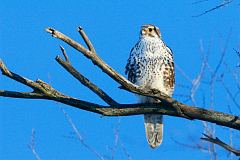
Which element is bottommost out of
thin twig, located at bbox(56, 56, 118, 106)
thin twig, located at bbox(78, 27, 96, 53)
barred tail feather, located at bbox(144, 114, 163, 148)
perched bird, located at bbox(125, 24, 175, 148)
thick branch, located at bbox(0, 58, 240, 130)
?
thick branch, located at bbox(0, 58, 240, 130)

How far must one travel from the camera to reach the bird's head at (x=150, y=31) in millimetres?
5316

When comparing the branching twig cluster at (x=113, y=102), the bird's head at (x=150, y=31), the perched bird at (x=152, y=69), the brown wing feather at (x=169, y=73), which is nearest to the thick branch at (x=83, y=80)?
the branching twig cluster at (x=113, y=102)

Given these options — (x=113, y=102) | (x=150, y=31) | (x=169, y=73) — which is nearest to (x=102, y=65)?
(x=113, y=102)

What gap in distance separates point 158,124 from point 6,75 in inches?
80.8

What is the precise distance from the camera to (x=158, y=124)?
Result: 5211 mm

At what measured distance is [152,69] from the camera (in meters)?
5.08

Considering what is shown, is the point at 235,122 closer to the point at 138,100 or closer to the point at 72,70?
the point at 72,70

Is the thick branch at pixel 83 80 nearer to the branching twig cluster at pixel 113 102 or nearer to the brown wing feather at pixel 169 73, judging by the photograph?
the branching twig cluster at pixel 113 102

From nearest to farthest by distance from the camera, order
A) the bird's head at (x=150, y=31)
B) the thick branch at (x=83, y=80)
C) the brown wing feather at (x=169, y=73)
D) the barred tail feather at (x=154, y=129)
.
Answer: the thick branch at (x=83, y=80)
the barred tail feather at (x=154, y=129)
the brown wing feather at (x=169, y=73)
the bird's head at (x=150, y=31)

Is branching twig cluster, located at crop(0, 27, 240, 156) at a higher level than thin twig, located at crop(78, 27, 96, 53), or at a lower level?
lower

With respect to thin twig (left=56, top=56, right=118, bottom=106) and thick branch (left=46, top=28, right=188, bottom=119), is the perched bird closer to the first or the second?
thin twig (left=56, top=56, right=118, bottom=106)

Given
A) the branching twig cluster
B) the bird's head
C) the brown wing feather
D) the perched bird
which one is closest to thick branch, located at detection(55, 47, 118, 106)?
the branching twig cluster

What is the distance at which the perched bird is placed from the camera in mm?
5062

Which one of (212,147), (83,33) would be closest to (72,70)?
(83,33)
